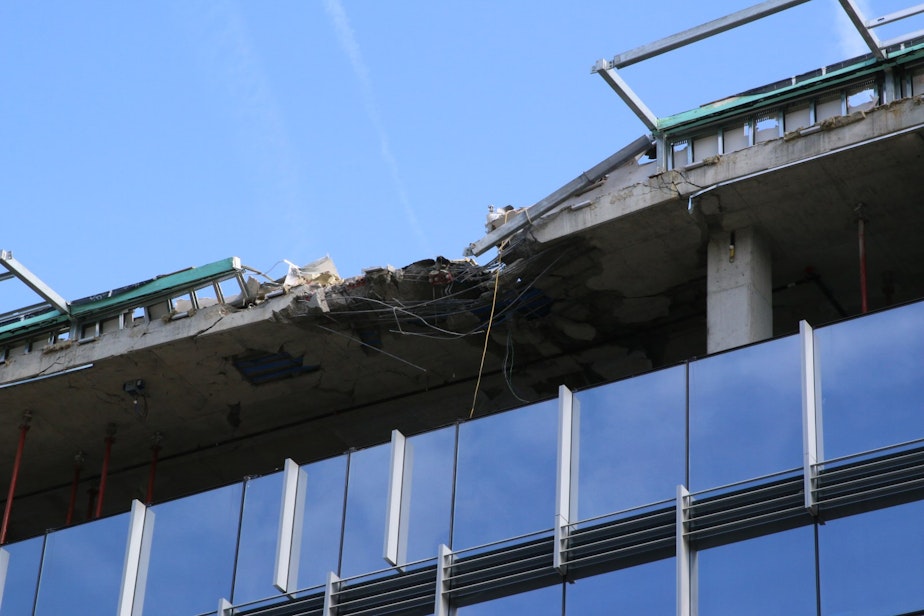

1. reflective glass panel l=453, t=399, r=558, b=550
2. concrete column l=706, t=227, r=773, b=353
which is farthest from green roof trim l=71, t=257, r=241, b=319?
concrete column l=706, t=227, r=773, b=353

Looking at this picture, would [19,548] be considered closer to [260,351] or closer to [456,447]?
[260,351]

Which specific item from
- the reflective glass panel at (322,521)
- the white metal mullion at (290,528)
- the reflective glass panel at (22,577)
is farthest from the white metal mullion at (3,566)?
the reflective glass panel at (322,521)

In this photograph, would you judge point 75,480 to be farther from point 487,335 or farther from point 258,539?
point 487,335

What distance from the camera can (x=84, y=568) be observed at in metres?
20.5

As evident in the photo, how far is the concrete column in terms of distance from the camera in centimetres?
1950

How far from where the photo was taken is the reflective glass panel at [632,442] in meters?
17.2

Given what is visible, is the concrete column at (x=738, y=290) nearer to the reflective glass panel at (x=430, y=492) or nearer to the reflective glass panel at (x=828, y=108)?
the reflective glass panel at (x=828, y=108)

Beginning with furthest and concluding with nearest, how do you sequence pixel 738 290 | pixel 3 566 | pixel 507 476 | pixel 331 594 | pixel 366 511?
pixel 3 566 < pixel 738 290 < pixel 366 511 < pixel 331 594 < pixel 507 476

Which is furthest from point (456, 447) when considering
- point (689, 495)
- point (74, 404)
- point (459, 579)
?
point (74, 404)

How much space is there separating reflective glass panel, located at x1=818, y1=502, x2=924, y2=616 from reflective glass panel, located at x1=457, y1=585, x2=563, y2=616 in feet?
8.56

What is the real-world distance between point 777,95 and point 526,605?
6.16m

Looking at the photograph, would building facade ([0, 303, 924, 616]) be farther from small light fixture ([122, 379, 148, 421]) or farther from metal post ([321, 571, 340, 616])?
small light fixture ([122, 379, 148, 421])

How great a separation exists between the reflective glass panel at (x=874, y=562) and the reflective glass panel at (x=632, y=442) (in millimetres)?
1724

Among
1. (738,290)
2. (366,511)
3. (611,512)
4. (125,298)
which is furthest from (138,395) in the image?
(611,512)
